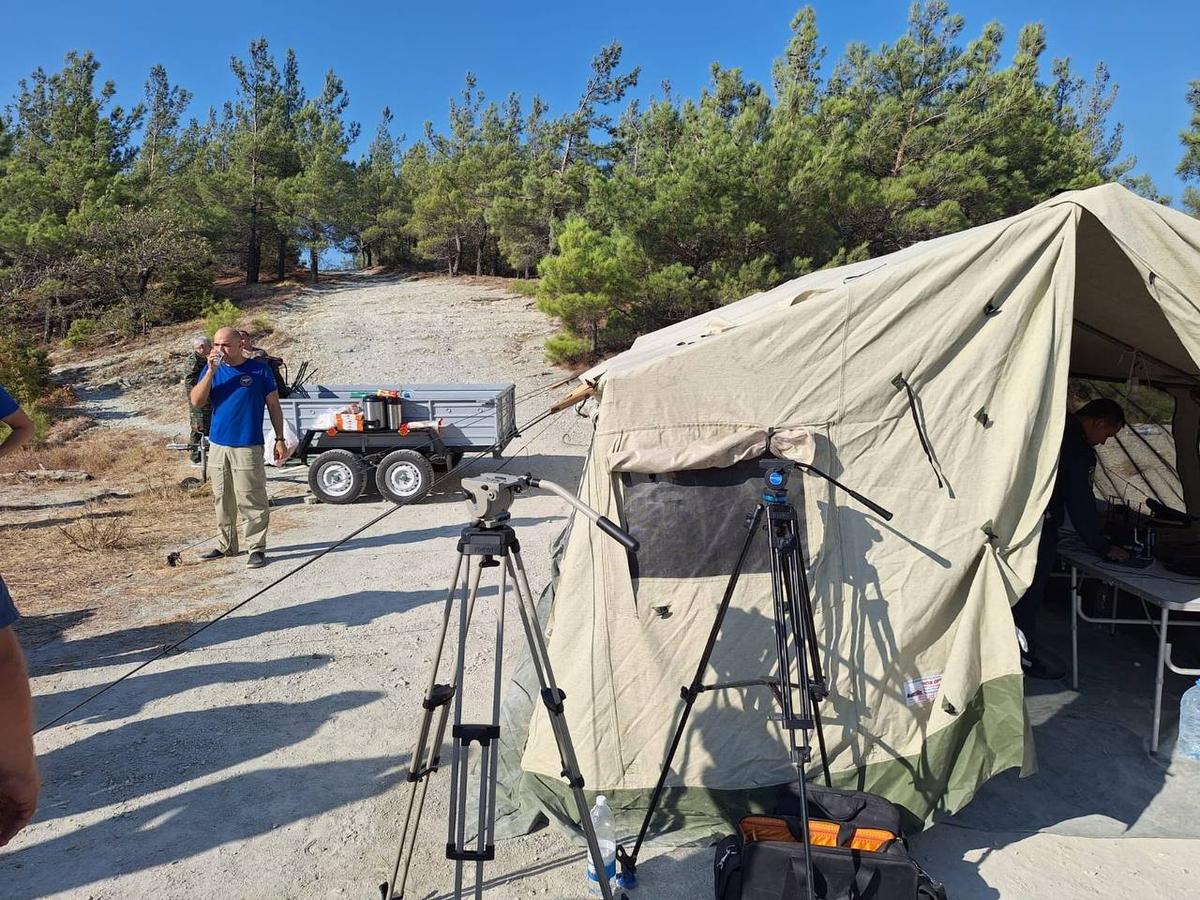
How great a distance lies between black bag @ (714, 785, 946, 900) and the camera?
103 inches

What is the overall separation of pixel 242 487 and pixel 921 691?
19.1ft

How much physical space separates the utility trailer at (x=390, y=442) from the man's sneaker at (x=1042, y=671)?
6.55 m

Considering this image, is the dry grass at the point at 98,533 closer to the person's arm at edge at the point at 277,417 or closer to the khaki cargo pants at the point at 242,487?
the khaki cargo pants at the point at 242,487

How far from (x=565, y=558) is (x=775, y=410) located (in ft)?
3.60

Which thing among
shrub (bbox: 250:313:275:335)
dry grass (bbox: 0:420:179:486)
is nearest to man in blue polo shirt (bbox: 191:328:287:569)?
dry grass (bbox: 0:420:179:486)

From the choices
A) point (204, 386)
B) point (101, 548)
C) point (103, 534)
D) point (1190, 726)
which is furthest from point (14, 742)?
point (103, 534)

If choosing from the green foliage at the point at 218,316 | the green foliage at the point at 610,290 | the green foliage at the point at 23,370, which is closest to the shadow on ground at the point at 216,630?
the green foliage at the point at 610,290

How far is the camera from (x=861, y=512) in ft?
10.4

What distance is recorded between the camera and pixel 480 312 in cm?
2681

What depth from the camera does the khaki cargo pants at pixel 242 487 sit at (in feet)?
22.1

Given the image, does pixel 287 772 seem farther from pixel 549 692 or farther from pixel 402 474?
pixel 402 474

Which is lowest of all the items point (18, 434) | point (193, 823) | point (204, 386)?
point (193, 823)

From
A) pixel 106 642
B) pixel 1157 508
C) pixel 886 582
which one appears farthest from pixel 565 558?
pixel 1157 508

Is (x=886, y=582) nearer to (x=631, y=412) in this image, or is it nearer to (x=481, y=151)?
(x=631, y=412)
